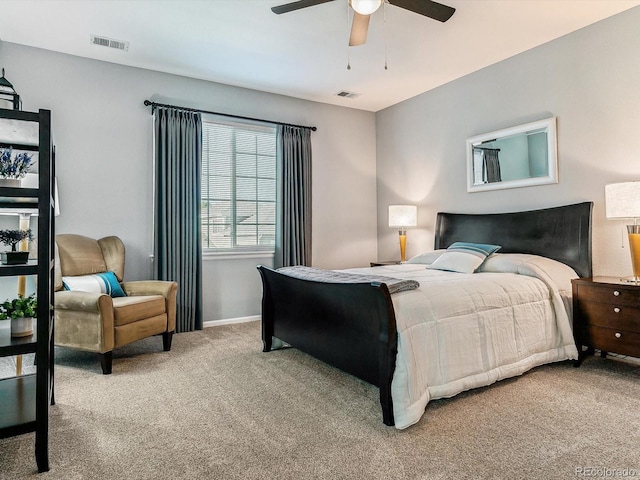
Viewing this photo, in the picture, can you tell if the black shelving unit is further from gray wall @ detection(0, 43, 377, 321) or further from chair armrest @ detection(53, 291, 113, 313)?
gray wall @ detection(0, 43, 377, 321)

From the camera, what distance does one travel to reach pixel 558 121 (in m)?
3.73

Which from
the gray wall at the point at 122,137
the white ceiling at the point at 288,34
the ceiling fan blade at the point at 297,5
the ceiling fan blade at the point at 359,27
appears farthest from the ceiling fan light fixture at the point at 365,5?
the gray wall at the point at 122,137

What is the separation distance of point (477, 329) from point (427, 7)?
2105 mm

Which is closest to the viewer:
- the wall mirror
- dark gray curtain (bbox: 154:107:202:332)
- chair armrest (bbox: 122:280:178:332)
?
chair armrest (bbox: 122:280:178:332)

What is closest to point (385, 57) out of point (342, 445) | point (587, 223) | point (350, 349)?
point (587, 223)

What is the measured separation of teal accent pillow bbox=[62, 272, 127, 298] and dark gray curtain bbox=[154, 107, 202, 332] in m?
0.64

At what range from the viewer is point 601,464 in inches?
72.2

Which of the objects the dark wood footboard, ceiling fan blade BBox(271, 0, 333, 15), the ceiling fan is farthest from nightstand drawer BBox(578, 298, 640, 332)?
ceiling fan blade BBox(271, 0, 333, 15)

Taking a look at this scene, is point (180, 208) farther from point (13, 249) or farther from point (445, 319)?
point (445, 319)

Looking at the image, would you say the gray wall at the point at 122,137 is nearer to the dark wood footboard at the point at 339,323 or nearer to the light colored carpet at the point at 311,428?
the dark wood footboard at the point at 339,323

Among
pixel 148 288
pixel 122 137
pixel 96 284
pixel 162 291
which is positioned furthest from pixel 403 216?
pixel 96 284

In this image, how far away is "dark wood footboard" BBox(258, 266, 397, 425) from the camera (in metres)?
2.22

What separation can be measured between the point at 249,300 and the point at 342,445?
313 centimetres

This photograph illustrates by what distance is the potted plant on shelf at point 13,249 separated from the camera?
1.84m
